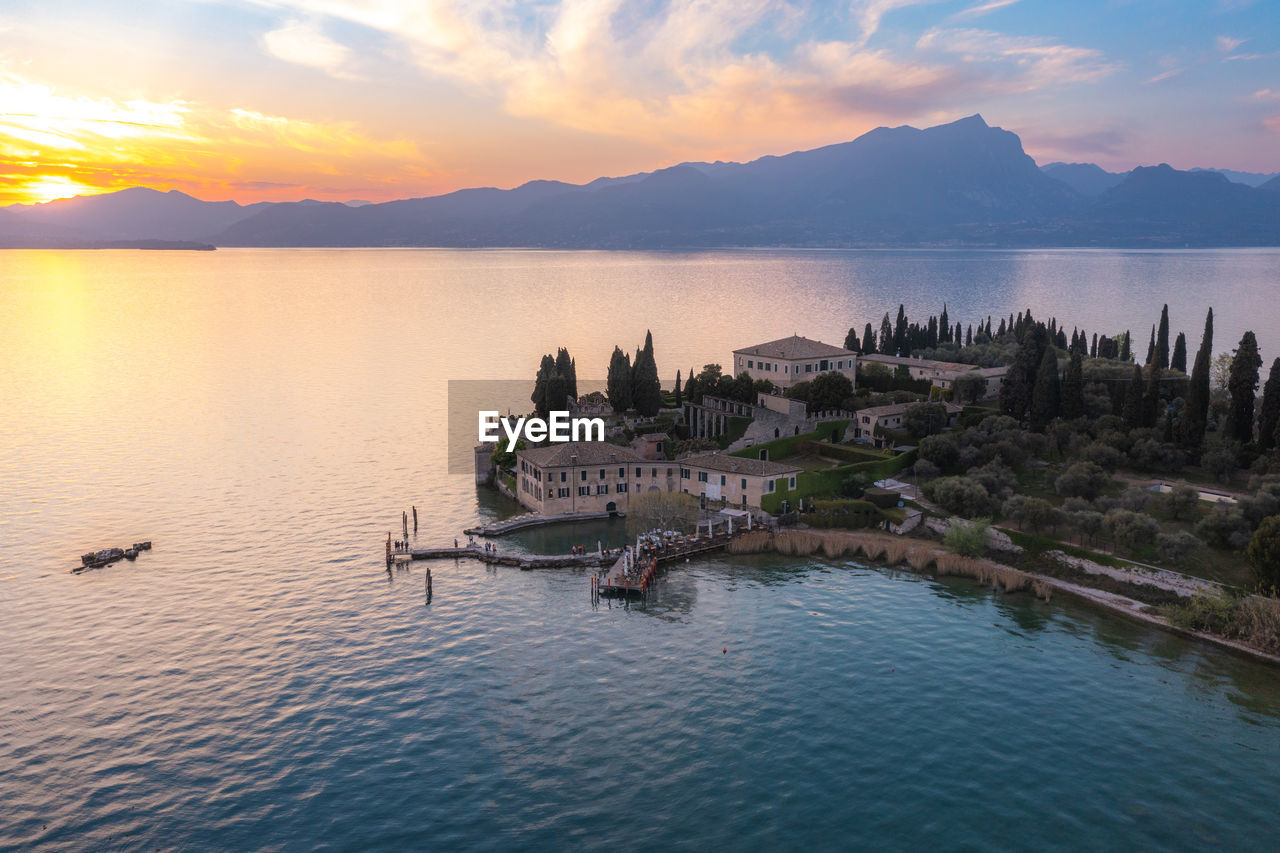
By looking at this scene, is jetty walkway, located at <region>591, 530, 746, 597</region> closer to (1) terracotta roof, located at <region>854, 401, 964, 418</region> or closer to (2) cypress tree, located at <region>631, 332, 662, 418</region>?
(1) terracotta roof, located at <region>854, 401, 964, 418</region>

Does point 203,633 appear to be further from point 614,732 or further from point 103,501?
point 103,501

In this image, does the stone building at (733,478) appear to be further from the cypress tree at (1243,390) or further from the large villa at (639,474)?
the cypress tree at (1243,390)

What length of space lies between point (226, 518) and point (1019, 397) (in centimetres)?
8634

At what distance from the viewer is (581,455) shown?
272 ft

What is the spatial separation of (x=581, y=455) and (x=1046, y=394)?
174 feet

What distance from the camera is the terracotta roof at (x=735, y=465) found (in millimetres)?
79562

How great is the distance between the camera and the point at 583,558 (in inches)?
2746

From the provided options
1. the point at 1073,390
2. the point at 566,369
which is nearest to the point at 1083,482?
the point at 1073,390

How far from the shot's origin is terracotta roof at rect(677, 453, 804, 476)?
79.6m

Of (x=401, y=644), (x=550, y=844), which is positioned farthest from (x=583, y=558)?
(x=550, y=844)

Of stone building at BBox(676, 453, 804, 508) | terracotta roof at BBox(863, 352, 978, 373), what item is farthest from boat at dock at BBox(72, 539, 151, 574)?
terracotta roof at BBox(863, 352, 978, 373)

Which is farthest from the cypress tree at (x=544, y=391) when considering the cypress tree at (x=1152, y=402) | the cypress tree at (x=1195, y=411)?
the cypress tree at (x=1195, y=411)

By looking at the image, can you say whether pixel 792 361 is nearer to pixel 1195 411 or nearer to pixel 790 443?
pixel 790 443

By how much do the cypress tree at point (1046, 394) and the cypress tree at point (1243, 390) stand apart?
53.1ft
